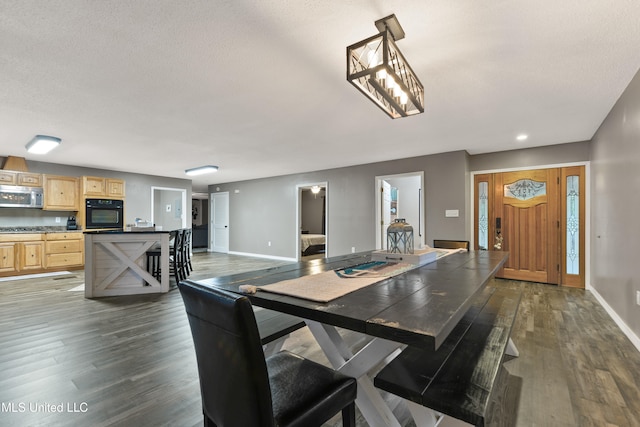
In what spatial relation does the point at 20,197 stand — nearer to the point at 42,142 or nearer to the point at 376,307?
the point at 42,142

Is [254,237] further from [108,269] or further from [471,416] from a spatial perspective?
[471,416]

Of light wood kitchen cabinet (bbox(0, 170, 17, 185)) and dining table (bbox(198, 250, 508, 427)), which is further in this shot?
light wood kitchen cabinet (bbox(0, 170, 17, 185))

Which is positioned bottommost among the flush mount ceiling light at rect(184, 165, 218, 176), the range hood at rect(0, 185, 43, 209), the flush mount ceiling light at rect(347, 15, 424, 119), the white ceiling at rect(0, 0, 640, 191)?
the range hood at rect(0, 185, 43, 209)

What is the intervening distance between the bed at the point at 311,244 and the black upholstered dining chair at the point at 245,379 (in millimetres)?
6529

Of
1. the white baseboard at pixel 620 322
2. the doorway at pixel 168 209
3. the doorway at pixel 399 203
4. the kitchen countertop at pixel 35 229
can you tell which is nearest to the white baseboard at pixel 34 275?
the kitchen countertop at pixel 35 229

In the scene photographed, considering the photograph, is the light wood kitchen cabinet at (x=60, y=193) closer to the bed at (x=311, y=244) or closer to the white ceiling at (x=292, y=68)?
the white ceiling at (x=292, y=68)

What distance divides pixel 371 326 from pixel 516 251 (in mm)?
5207

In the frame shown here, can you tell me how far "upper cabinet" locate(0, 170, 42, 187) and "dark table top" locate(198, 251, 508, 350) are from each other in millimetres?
6525

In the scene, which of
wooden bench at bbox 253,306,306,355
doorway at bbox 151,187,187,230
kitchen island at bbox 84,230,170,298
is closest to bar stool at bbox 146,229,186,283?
kitchen island at bbox 84,230,170,298

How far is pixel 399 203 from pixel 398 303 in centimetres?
651

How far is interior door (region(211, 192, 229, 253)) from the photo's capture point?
9141 mm

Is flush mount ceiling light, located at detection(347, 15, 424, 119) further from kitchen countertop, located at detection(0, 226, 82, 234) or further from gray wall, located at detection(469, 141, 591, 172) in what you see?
kitchen countertop, located at detection(0, 226, 82, 234)

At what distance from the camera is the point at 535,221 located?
4.80m

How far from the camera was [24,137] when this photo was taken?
4.12 metres
